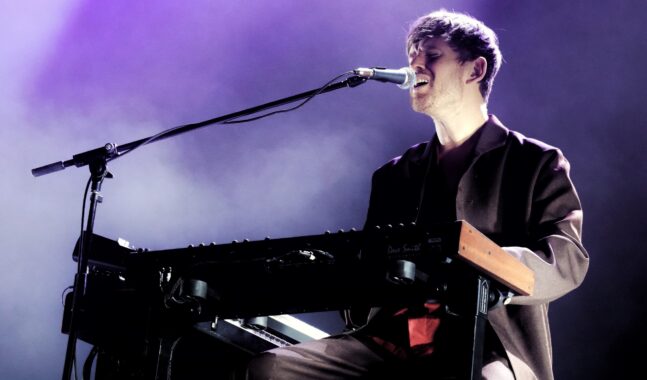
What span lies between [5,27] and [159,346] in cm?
323

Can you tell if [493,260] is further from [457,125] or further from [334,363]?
[457,125]

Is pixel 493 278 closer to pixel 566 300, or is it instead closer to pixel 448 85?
pixel 448 85

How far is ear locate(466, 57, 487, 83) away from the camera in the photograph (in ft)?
10.3

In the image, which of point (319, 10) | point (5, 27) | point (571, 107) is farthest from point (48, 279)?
point (571, 107)

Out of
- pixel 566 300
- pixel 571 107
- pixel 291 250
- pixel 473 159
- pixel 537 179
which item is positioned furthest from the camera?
pixel 571 107

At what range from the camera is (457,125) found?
3.02 meters

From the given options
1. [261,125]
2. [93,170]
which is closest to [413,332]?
[93,170]

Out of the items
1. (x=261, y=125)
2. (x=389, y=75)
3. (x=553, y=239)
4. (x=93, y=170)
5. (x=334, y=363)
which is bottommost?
(x=334, y=363)

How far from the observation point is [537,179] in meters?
2.54

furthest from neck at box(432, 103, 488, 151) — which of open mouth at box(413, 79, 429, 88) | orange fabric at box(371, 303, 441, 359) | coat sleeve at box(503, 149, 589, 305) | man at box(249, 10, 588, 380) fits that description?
orange fabric at box(371, 303, 441, 359)

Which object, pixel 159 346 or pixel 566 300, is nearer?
pixel 159 346

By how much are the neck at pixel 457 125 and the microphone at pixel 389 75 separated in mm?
482

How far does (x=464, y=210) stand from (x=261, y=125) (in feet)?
7.74

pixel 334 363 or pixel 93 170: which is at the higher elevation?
pixel 93 170
